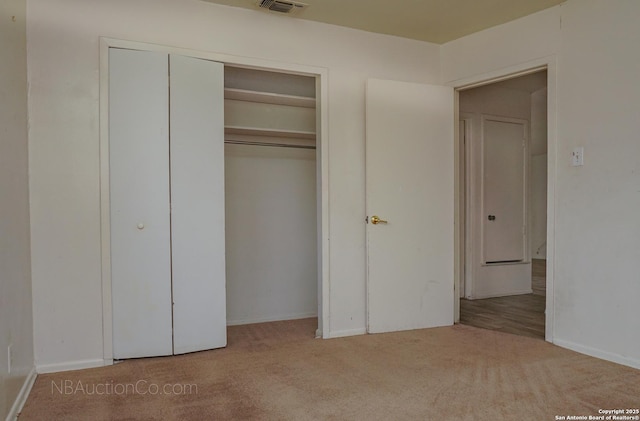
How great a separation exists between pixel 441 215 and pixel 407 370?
158 cm

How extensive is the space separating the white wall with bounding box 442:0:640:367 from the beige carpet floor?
309 millimetres

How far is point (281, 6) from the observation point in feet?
10.8

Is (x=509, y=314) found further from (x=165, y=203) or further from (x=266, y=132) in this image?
(x=165, y=203)

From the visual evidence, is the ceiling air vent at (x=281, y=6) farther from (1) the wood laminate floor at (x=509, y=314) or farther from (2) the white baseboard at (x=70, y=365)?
(1) the wood laminate floor at (x=509, y=314)

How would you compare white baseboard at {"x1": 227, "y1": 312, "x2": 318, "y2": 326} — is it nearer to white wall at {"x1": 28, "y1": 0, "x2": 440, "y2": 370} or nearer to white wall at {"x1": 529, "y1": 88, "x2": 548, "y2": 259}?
white wall at {"x1": 28, "y1": 0, "x2": 440, "y2": 370}

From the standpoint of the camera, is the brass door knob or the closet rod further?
the closet rod

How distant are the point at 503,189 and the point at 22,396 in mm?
5040

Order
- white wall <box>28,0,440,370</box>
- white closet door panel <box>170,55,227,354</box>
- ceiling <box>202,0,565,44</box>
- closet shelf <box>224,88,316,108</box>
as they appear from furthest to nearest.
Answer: closet shelf <box>224,88,316,108</box>
ceiling <box>202,0,565,44</box>
white closet door panel <box>170,55,227,354</box>
white wall <box>28,0,440,370</box>

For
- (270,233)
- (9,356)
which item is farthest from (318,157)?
(9,356)

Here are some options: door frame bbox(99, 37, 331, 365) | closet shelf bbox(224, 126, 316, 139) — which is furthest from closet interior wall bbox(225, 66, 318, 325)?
door frame bbox(99, 37, 331, 365)

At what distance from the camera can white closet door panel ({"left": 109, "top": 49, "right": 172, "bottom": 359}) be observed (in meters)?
2.96

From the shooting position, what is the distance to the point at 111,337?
2943 mm

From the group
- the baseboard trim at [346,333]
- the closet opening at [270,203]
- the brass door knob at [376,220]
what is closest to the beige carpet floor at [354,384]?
the baseboard trim at [346,333]

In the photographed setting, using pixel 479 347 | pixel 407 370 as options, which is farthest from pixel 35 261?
pixel 479 347
